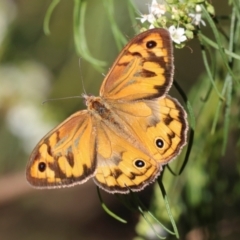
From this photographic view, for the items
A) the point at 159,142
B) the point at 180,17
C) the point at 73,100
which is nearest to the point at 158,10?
the point at 180,17

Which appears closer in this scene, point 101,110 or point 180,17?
point 180,17

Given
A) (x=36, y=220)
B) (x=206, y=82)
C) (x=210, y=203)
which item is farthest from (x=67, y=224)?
(x=206, y=82)

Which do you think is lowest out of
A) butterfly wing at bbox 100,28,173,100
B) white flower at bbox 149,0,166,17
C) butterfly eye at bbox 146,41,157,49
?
butterfly wing at bbox 100,28,173,100

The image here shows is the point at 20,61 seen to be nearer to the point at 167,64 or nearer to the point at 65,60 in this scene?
the point at 65,60

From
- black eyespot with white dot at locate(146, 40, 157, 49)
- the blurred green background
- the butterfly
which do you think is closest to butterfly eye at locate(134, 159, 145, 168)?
the butterfly

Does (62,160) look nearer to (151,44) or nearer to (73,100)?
(151,44)

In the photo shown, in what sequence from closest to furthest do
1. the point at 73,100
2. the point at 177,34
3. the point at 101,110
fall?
the point at 177,34
the point at 101,110
the point at 73,100

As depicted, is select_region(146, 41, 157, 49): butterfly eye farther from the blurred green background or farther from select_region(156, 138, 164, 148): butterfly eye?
the blurred green background
